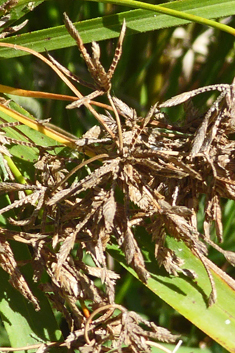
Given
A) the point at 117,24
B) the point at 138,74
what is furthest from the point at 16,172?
the point at 138,74

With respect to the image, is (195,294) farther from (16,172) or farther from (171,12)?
(171,12)

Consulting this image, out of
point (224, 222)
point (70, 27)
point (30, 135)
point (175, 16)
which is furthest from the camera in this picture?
point (224, 222)

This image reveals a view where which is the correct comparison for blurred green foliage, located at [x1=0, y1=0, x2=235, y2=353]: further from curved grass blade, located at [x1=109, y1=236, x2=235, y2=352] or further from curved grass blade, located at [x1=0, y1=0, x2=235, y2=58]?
curved grass blade, located at [x1=109, y1=236, x2=235, y2=352]

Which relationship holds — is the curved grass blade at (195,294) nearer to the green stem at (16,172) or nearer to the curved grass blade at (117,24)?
the green stem at (16,172)

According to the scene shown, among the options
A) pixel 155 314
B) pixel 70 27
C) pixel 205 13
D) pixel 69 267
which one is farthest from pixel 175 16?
pixel 155 314

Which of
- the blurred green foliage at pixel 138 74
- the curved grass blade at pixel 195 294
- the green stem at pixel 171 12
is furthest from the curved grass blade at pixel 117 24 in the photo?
the curved grass blade at pixel 195 294

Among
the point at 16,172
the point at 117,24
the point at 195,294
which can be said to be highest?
the point at 117,24

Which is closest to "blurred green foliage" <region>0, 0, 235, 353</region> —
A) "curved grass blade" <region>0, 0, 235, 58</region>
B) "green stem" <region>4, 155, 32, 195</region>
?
"curved grass blade" <region>0, 0, 235, 58</region>

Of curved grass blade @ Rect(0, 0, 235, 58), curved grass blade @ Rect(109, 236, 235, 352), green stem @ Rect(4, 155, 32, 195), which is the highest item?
curved grass blade @ Rect(0, 0, 235, 58)

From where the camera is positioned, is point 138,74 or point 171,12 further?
point 138,74

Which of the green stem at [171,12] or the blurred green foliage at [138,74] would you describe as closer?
the green stem at [171,12]

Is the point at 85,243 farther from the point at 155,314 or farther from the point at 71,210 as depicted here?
the point at 155,314
